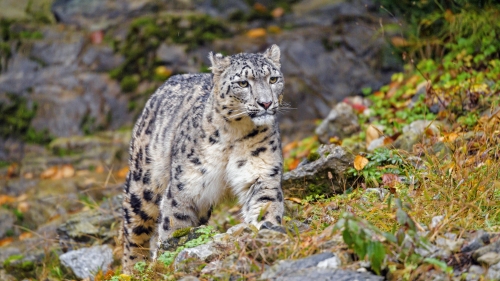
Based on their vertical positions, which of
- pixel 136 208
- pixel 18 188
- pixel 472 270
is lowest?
pixel 18 188

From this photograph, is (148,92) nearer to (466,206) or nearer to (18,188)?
(18,188)

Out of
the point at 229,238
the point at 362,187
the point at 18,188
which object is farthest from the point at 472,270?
the point at 18,188

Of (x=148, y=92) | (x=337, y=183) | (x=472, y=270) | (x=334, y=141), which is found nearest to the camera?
(x=472, y=270)

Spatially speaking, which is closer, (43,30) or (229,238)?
(229,238)

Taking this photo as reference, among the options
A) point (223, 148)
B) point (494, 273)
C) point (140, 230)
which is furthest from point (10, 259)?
point (494, 273)

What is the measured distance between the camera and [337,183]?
7027 mm

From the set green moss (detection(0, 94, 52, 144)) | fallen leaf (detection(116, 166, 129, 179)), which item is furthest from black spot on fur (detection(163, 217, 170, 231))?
green moss (detection(0, 94, 52, 144))

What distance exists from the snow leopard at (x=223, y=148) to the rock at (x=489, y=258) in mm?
1816

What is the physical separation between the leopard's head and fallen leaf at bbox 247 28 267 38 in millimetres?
6427

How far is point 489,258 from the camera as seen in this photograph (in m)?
4.35

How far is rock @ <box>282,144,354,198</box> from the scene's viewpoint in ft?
22.9

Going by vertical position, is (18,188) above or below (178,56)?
below

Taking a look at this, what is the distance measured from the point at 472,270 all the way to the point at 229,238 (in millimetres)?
1803

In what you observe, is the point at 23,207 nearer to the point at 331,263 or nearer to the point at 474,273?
the point at 331,263
